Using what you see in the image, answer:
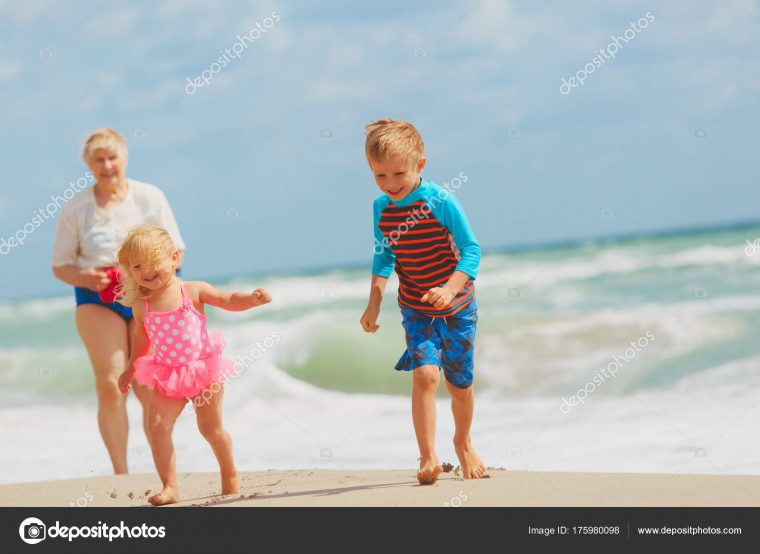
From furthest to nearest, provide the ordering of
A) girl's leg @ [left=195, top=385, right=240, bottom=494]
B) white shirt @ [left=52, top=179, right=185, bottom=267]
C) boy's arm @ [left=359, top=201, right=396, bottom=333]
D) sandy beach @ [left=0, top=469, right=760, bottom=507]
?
white shirt @ [left=52, top=179, right=185, bottom=267] → boy's arm @ [left=359, top=201, right=396, bottom=333] → girl's leg @ [left=195, top=385, right=240, bottom=494] → sandy beach @ [left=0, top=469, right=760, bottom=507]

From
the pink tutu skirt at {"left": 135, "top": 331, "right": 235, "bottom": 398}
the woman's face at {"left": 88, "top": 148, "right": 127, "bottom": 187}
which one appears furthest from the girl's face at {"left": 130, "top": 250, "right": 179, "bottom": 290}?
the woman's face at {"left": 88, "top": 148, "right": 127, "bottom": 187}

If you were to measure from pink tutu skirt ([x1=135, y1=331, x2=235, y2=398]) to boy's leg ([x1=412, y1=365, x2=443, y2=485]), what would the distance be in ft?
2.85

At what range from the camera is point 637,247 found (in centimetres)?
2667

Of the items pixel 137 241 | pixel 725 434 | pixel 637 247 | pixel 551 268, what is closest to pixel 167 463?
pixel 137 241

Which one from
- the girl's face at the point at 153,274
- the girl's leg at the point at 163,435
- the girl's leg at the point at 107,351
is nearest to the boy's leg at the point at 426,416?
the girl's leg at the point at 163,435

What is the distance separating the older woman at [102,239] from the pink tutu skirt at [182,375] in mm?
1365

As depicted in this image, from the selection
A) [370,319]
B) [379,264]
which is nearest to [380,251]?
[379,264]

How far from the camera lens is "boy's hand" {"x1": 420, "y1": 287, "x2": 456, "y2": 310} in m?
4.44

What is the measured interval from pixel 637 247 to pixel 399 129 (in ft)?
75.6

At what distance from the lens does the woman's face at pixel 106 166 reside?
5.96m

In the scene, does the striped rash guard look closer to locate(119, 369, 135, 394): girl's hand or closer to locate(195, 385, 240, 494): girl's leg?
locate(195, 385, 240, 494): girl's leg

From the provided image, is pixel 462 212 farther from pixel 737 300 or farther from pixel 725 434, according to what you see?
pixel 737 300

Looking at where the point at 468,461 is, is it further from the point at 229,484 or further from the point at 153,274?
the point at 153,274

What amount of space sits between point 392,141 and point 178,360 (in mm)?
1381
